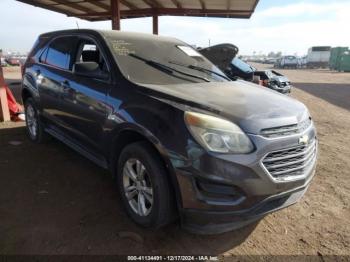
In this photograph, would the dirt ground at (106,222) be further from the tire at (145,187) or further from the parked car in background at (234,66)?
the parked car in background at (234,66)

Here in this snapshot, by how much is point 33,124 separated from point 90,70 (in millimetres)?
2728

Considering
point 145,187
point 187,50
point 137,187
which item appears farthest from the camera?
point 187,50

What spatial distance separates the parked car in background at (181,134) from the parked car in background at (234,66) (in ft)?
4.60

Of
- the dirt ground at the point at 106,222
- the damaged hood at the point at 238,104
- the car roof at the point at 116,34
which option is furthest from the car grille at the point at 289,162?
the car roof at the point at 116,34

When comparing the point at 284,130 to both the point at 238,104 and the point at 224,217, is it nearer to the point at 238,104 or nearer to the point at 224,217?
the point at 238,104

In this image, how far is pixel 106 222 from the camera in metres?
3.17

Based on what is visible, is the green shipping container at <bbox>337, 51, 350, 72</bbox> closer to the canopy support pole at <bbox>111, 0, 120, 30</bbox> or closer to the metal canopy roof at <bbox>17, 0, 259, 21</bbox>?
the metal canopy roof at <bbox>17, 0, 259, 21</bbox>

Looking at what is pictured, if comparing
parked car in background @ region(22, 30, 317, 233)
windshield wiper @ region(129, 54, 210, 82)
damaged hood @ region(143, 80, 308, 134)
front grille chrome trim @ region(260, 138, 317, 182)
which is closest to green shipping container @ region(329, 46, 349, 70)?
parked car in background @ region(22, 30, 317, 233)

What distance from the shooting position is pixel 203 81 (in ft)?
12.1

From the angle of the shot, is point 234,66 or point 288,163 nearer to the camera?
point 288,163

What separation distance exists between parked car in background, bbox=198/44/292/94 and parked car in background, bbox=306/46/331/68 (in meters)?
46.1

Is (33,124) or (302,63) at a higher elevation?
(33,124)

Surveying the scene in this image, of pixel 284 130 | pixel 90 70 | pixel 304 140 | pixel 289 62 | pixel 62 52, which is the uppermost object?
pixel 62 52

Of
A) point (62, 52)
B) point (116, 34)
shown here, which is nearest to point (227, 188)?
point (116, 34)
